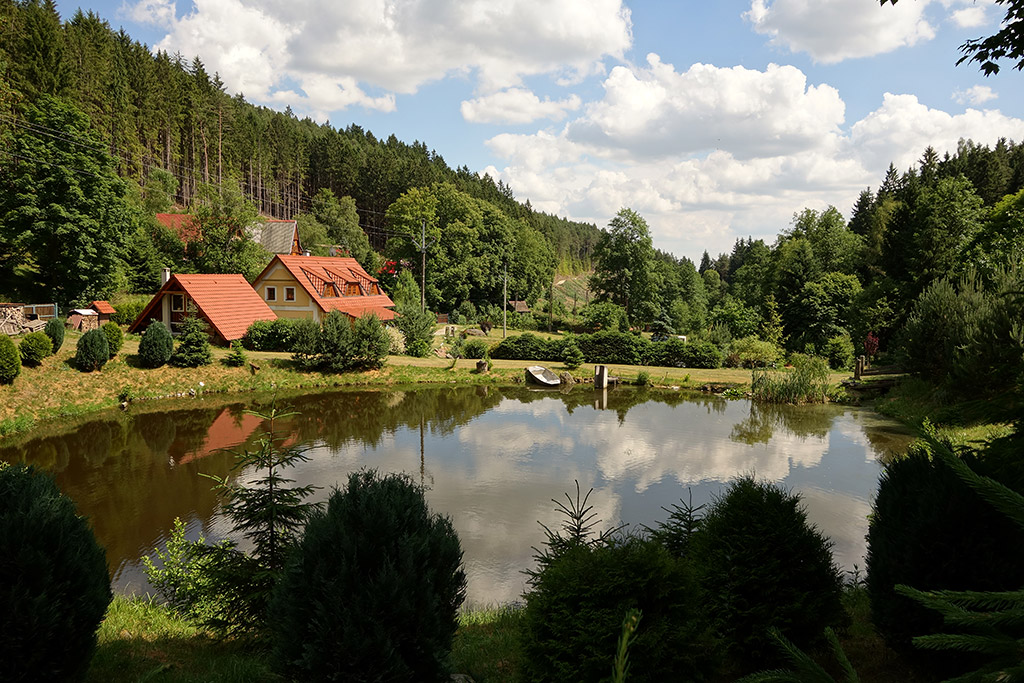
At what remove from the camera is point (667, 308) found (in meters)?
55.5

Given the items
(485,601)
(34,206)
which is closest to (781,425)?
(485,601)

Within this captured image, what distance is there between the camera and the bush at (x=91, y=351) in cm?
2145

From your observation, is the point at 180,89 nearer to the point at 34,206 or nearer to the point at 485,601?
the point at 34,206

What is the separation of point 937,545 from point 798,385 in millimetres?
22078

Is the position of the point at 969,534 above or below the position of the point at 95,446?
above

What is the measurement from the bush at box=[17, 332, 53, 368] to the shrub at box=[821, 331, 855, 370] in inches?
1388

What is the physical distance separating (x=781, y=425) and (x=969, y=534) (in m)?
17.7

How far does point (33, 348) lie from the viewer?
20.0m

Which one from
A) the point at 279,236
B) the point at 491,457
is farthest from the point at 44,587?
the point at 279,236

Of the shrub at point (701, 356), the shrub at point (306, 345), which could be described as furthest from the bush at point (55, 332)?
the shrub at point (701, 356)

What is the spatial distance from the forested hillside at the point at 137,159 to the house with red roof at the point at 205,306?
12.5ft

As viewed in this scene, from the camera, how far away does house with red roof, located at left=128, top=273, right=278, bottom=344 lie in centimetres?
2812

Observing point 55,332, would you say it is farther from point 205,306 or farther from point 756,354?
point 756,354

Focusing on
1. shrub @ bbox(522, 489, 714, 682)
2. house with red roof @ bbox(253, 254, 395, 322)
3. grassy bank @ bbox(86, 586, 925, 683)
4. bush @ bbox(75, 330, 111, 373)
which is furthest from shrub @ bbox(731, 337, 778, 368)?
shrub @ bbox(522, 489, 714, 682)
